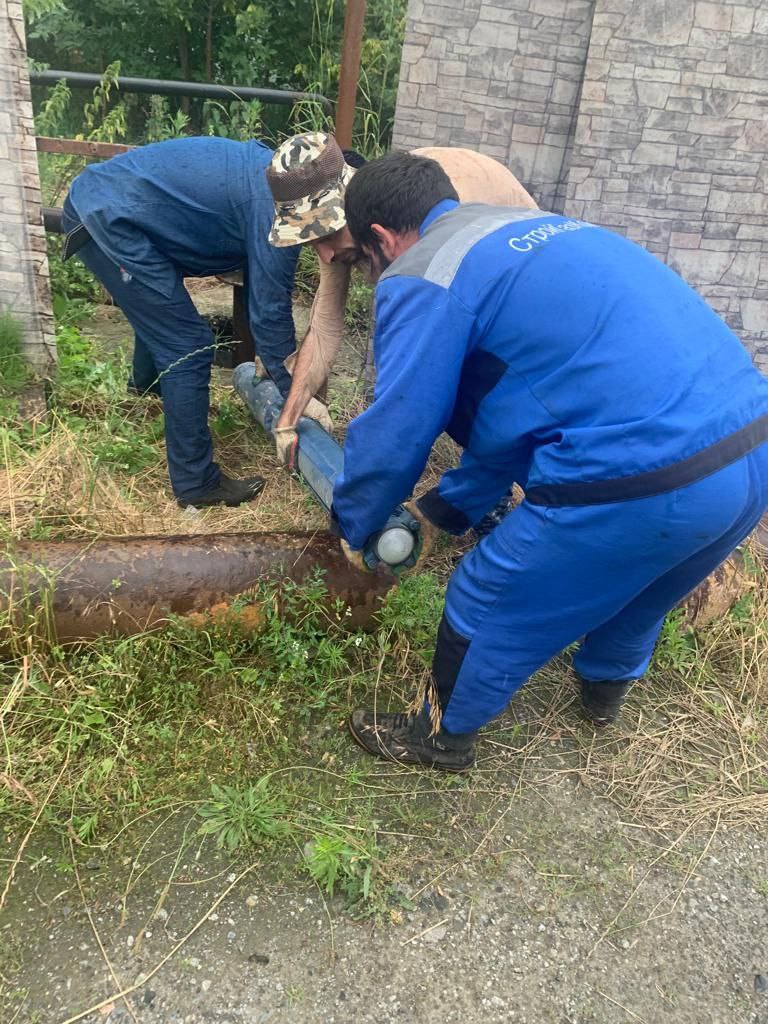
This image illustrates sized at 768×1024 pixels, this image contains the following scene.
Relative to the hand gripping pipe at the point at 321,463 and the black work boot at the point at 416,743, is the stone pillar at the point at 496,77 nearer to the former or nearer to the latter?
the hand gripping pipe at the point at 321,463

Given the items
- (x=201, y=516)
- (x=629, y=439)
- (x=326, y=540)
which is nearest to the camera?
(x=629, y=439)

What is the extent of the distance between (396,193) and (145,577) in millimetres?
1395

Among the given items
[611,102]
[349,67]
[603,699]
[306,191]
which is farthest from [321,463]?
[611,102]

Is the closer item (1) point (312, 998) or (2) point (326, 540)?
(1) point (312, 998)

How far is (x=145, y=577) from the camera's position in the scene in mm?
2430

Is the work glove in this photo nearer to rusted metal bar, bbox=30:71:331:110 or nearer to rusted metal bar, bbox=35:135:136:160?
rusted metal bar, bbox=35:135:136:160

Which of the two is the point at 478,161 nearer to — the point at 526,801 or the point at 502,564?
the point at 502,564

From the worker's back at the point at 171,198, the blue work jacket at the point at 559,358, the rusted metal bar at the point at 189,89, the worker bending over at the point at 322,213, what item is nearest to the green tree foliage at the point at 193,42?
the rusted metal bar at the point at 189,89

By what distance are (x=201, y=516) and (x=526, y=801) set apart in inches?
70.5

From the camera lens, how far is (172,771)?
2.25m

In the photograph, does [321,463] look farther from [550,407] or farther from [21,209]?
[21,209]

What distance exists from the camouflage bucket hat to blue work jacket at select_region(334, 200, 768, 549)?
0.85 m

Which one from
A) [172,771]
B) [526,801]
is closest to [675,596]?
[526,801]

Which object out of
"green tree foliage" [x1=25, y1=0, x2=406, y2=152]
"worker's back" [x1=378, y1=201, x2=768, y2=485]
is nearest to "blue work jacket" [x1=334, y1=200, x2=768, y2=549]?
"worker's back" [x1=378, y1=201, x2=768, y2=485]
